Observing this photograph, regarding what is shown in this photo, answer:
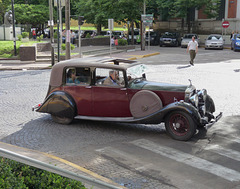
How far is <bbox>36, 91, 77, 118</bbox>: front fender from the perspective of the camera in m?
9.12

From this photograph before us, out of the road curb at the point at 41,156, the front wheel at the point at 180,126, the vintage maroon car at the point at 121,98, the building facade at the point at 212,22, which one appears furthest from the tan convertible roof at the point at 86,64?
the building facade at the point at 212,22

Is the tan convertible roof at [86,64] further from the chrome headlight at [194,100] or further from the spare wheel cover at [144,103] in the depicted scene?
the chrome headlight at [194,100]

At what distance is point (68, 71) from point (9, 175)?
5.34 meters

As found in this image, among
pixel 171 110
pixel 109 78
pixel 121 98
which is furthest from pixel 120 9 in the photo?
pixel 171 110

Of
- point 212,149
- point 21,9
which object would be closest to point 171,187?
point 212,149

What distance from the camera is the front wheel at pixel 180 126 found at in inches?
307

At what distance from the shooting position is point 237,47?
34.4 metres

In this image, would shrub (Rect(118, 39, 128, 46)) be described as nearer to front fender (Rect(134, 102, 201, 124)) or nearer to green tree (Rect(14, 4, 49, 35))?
green tree (Rect(14, 4, 49, 35))

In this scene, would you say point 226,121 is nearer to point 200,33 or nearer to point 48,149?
point 48,149

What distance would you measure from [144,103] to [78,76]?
1.94 m

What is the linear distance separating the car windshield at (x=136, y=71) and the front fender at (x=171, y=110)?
47.0 inches

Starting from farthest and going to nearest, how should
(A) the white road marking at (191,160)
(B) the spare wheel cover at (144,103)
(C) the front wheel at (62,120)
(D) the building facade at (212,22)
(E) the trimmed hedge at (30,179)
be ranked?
(D) the building facade at (212,22) → (C) the front wheel at (62,120) → (B) the spare wheel cover at (144,103) → (A) the white road marking at (191,160) → (E) the trimmed hedge at (30,179)

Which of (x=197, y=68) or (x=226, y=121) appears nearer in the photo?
(x=226, y=121)

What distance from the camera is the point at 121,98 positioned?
8633mm
